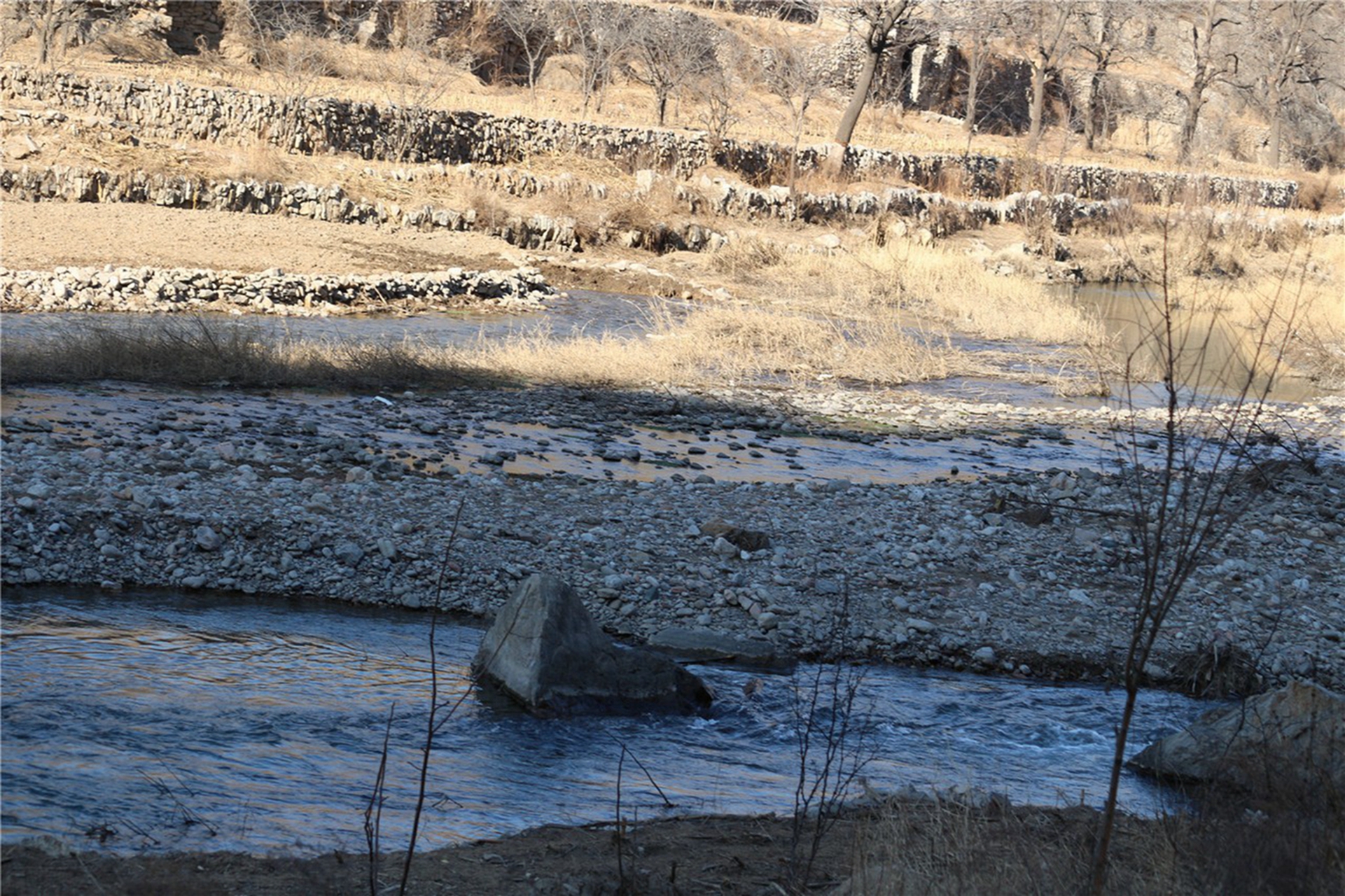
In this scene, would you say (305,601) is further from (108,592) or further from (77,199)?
(77,199)

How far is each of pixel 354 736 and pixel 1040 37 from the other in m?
47.1

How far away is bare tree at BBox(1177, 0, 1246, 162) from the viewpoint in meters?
48.9

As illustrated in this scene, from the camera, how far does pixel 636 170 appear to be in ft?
98.4

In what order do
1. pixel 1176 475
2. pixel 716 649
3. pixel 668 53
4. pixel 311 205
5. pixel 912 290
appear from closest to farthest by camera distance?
1. pixel 1176 475
2. pixel 716 649
3. pixel 311 205
4. pixel 912 290
5. pixel 668 53

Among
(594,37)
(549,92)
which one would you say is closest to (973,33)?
(594,37)

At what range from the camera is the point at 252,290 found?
1847 cm

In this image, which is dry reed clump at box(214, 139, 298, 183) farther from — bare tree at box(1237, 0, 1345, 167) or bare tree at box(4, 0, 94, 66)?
bare tree at box(1237, 0, 1345, 167)

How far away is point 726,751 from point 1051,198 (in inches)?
1244

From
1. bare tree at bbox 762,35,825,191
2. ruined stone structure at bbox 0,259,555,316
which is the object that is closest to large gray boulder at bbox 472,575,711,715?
ruined stone structure at bbox 0,259,555,316

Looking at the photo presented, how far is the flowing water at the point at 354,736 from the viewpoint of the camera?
5008 mm

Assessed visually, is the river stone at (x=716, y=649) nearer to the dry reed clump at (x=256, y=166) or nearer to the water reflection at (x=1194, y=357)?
the water reflection at (x=1194, y=357)

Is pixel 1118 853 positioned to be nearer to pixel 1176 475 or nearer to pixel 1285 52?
pixel 1176 475

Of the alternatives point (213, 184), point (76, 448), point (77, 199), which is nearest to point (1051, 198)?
point (213, 184)

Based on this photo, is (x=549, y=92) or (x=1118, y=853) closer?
(x=1118, y=853)
